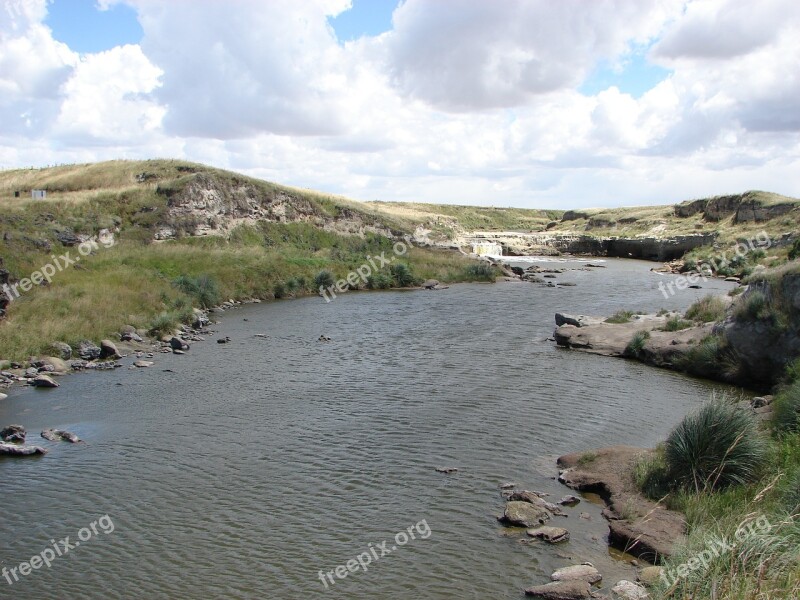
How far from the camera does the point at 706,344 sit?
26.9 m

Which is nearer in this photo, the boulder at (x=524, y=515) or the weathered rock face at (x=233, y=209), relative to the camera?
the boulder at (x=524, y=515)

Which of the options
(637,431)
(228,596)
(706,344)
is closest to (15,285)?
(228,596)

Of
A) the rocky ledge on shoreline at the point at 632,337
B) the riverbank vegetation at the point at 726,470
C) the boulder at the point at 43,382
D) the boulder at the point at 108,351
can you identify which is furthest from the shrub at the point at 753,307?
the boulder at the point at 108,351

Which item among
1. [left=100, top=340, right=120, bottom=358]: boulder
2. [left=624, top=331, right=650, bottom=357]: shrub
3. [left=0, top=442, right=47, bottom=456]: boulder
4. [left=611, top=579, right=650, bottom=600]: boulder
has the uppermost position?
[left=624, top=331, right=650, bottom=357]: shrub

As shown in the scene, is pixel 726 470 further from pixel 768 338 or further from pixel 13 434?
pixel 13 434

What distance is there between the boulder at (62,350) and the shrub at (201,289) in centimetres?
1600

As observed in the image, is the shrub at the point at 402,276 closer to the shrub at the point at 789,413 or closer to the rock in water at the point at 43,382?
the rock in water at the point at 43,382

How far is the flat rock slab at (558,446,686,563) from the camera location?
12336 millimetres

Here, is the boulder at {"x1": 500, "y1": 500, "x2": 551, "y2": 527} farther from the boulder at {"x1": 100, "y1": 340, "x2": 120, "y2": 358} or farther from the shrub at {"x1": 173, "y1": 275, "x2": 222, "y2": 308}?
the shrub at {"x1": 173, "y1": 275, "x2": 222, "y2": 308}

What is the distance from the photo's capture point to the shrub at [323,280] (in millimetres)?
58625

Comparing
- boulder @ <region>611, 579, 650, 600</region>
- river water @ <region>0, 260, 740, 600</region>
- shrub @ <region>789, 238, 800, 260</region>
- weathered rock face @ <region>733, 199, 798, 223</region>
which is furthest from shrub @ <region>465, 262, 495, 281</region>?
boulder @ <region>611, 579, 650, 600</region>

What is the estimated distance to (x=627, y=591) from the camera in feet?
35.0

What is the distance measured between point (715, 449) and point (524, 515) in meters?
4.40

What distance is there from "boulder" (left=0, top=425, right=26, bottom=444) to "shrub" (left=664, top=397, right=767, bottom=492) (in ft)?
Answer: 59.1
